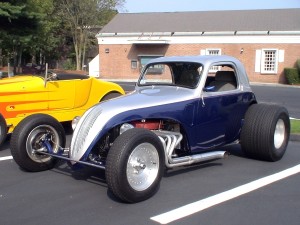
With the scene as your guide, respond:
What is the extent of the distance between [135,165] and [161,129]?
3.65 feet

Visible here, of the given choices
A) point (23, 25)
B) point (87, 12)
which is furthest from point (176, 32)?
point (23, 25)

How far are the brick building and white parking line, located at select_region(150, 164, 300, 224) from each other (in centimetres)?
2673

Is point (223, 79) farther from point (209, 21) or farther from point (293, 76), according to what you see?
point (209, 21)

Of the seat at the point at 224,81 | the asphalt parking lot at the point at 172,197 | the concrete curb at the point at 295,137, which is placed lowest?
the asphalt parking lot at the point at 172,197

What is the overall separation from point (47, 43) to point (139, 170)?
1688 inches

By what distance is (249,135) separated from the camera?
23.8 feet

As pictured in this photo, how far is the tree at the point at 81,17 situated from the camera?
4634cm

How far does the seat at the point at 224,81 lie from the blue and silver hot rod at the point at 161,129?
0.05 ft

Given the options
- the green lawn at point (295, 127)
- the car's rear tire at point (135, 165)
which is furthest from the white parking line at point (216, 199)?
the green lawn at point (295, 127)

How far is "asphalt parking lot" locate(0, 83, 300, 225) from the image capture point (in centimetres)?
482

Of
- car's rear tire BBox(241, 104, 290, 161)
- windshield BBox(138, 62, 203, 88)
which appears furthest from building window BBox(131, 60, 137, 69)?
car's rear tire BBox(241, 104, 290, 161)

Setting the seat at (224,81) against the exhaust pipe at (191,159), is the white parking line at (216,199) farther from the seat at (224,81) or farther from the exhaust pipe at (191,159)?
the seat at (224,81)

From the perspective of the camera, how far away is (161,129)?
20.6ft

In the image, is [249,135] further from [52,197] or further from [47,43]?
[47,43]
